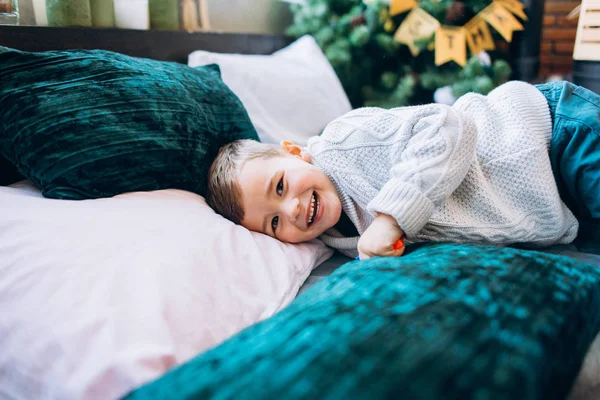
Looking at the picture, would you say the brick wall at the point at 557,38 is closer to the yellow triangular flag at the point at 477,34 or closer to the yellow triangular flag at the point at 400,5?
the yellow triangular flag at the point at 477,34

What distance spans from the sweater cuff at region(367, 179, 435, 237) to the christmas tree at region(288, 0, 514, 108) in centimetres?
120

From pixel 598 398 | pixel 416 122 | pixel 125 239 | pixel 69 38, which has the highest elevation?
pixel 69 38

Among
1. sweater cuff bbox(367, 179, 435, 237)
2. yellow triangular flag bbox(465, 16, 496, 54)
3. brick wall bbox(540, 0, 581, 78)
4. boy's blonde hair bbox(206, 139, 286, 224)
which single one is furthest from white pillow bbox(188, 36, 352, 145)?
brick wall bbox(540, 0, 581, 78)

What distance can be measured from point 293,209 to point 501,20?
1.48 metres

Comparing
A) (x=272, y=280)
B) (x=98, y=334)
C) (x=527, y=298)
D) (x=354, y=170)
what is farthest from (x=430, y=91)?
(x=98, y=334)

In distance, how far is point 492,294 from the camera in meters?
0.56

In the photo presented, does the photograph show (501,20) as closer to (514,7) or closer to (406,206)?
(514,7)

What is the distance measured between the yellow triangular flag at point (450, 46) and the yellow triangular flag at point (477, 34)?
91mm

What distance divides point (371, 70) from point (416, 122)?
4.11ft

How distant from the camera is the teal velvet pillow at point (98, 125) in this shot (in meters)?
0.88

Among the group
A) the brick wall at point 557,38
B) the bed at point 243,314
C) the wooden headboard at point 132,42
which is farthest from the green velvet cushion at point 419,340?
the brick wall at point 557,38

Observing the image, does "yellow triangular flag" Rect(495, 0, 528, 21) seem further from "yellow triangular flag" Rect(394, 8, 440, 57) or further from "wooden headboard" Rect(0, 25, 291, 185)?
"wooden headboard" Rect(0, 25, 291, 185)

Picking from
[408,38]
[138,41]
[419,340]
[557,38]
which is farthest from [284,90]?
[557,38]

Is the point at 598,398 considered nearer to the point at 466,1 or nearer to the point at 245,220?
the point at 245,220
